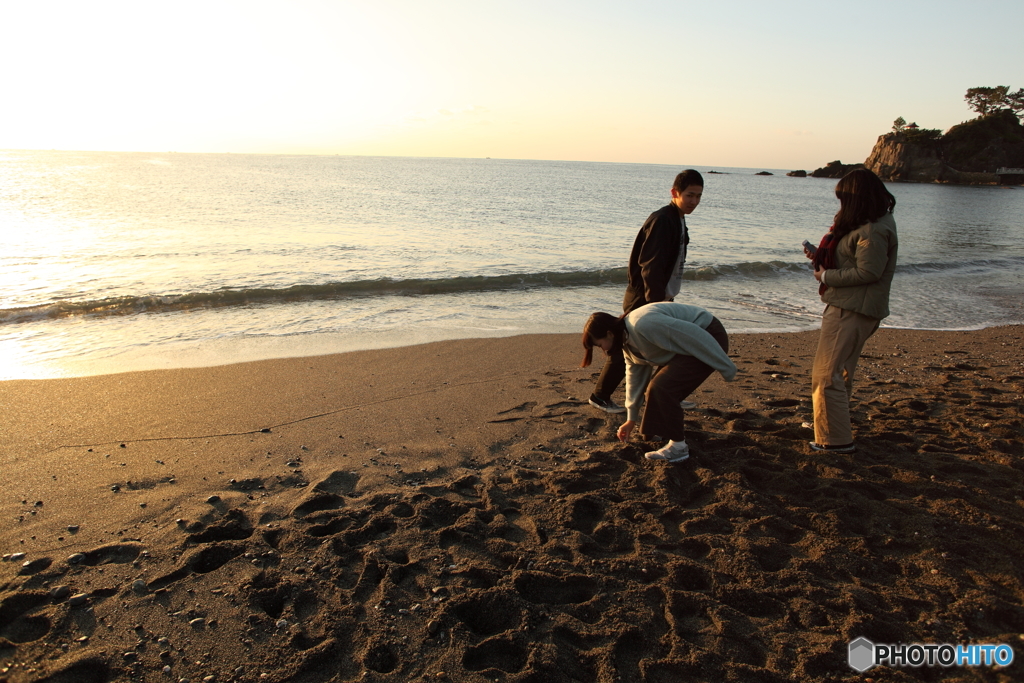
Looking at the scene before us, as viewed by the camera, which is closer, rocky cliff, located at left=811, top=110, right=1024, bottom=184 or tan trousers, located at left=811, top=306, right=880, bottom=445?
tan trousers, located at left=811, top=306, right=880, bottom=445

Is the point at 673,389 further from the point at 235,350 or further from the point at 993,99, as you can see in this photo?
the point at 993,99

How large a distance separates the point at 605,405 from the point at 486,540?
7.25 ft

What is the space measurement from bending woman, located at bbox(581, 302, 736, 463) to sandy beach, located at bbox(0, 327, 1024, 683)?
31 centimetres

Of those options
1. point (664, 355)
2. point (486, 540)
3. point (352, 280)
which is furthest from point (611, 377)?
point (352, 280)

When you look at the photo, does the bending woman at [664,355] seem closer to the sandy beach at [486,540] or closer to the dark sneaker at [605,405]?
the sandy beach at [486,540]

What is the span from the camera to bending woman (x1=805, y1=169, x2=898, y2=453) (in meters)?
3.74

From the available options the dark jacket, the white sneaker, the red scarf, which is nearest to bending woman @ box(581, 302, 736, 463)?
the white sneaker

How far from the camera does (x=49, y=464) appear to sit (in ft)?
13.1

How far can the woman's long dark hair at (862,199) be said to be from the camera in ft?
12.2

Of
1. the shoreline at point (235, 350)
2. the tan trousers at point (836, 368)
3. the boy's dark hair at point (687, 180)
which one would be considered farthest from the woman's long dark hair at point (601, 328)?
the shoreline at point (235, 350)

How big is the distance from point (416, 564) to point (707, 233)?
20.4m

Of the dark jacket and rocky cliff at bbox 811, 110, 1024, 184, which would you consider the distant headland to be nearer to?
rocky cliff at bbox 811, 110, 1024, 184

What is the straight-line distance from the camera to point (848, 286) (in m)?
3.92

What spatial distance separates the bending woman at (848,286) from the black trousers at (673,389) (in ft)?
2.68
